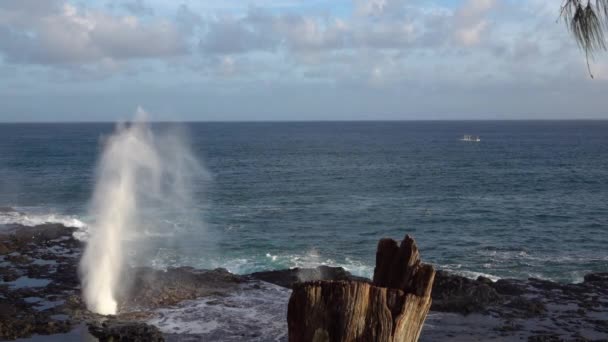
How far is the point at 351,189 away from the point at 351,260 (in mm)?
35455

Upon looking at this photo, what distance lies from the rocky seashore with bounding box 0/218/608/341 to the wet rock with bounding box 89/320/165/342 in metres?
0.04

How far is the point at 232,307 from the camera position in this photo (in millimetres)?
30953

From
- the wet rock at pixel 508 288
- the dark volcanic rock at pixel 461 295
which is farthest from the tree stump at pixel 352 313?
the wet rock at pixel 508 288

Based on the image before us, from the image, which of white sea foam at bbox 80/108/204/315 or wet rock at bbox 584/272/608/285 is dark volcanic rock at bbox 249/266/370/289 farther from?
wet rock at bbox 584/272/608/285

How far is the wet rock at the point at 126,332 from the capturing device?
25562mm

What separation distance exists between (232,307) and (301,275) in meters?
7.37

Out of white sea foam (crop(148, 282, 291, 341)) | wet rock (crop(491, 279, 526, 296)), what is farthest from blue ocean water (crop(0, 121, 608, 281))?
white sea foam (crop(148, 282, 291, 341))

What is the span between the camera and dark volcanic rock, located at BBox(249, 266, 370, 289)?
1432 inches

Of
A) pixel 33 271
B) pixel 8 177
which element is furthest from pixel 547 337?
pixel 8 177

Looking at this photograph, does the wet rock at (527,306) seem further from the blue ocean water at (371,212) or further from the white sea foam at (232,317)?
the white sea foam at (232,317)

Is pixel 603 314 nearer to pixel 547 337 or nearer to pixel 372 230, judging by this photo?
pixel 547 337

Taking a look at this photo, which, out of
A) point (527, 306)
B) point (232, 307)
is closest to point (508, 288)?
point (527, 306)

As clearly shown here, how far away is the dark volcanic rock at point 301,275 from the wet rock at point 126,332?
11.1 metres

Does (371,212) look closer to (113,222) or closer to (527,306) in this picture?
(113,222)
